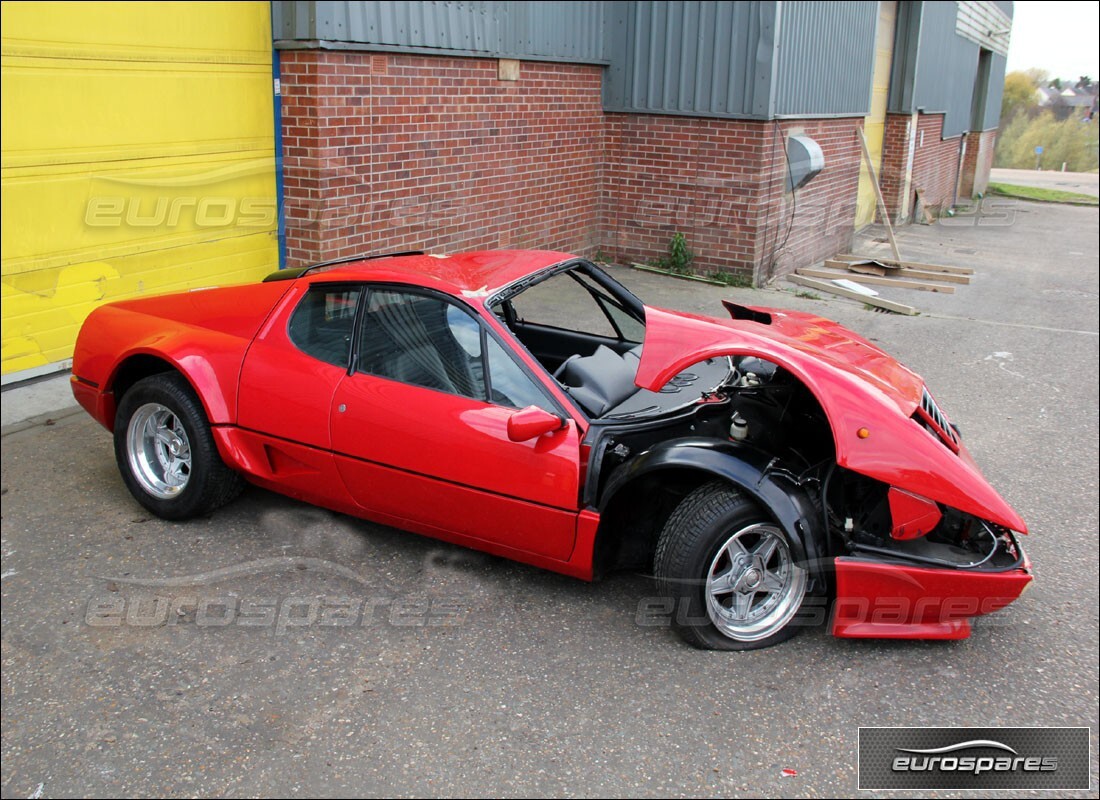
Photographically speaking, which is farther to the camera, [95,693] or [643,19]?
[643,19]

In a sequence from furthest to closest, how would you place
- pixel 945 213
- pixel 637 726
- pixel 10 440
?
pixel 945 213, pixel 10 440, pixel 637 726

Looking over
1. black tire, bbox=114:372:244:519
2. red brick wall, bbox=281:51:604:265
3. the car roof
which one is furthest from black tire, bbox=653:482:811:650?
red brick wall, bbox=281:51:604:265

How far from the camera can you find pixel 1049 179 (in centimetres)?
3988

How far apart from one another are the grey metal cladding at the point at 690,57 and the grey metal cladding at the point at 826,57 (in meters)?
0.33

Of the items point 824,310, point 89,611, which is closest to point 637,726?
point 89,611

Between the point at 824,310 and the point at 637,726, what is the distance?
26.2 feet

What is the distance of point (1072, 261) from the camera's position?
636 inches

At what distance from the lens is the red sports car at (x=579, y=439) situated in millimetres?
3559

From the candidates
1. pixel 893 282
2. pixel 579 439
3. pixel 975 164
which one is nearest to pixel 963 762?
pixel 579 439

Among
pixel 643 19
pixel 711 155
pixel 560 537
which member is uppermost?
pixel 643 19

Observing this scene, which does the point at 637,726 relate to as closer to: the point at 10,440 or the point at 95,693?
the point at 95,693

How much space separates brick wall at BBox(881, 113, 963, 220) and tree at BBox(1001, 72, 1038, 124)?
27.4 m

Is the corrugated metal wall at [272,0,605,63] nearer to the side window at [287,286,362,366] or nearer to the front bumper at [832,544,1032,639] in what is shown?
the side window at [287,286,362,366]

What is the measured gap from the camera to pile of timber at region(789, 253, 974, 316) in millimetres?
11531
